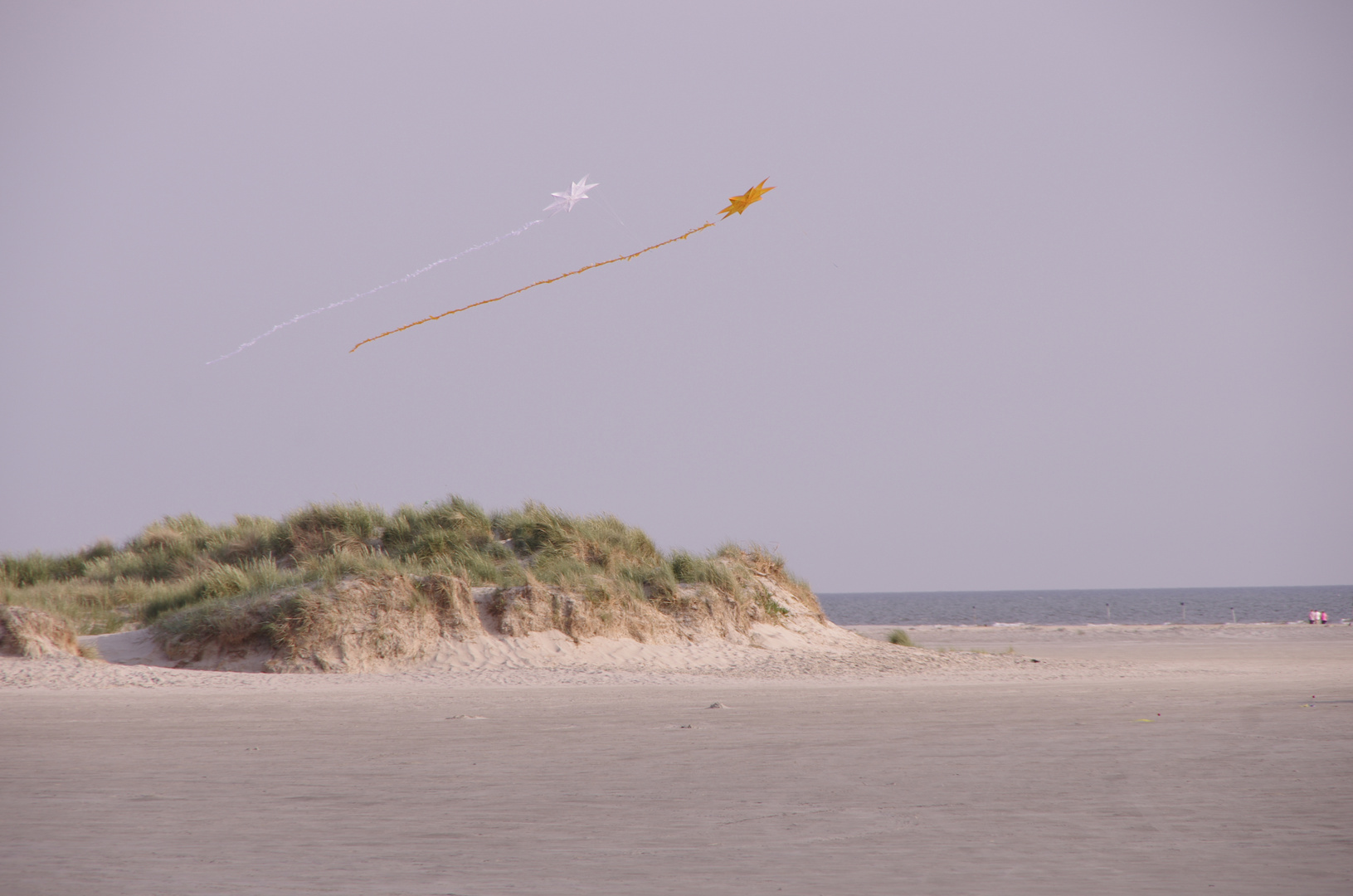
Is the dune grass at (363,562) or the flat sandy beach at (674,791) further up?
the dune grass at (363,562)

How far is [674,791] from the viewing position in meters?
6.34

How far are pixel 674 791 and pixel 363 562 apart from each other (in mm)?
11206

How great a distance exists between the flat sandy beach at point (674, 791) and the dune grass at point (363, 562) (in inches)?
187

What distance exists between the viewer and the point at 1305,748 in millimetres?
7426

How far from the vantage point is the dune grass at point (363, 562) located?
57.1ft

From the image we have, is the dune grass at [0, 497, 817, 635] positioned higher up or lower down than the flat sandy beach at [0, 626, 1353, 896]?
higher up

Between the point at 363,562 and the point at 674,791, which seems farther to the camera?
the point at 363,562

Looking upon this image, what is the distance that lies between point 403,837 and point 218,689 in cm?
845

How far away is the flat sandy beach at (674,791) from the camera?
4.49m

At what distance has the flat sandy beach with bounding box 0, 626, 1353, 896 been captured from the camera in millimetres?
4488

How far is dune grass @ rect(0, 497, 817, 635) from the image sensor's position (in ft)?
57.1

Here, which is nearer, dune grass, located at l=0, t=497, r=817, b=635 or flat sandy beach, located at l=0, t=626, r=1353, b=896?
flat sandy beach, located at l=0, t=626, r=1353, b=896

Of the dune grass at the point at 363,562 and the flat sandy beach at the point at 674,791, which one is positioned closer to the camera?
the flat sandy beach at the point at 674,791

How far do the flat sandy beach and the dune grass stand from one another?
4.74 metres
